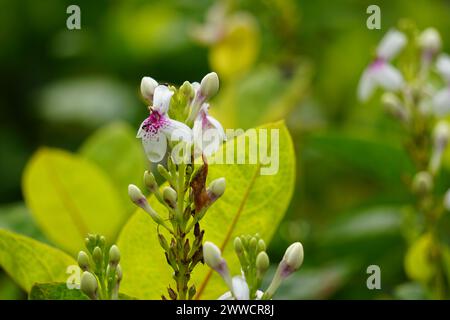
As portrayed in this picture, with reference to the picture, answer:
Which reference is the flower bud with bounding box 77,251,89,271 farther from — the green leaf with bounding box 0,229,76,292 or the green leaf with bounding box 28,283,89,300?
the green leaf with bounding box 0,229,76,292

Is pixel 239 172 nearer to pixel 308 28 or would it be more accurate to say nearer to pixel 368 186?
pixel 368 186

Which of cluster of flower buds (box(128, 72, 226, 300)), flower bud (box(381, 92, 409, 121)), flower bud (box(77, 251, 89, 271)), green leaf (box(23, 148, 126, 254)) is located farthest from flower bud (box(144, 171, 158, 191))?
flower bud (box(381, 92, 409, 121))

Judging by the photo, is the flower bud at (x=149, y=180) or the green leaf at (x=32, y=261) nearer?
the flower bud at (x=149, y=180)

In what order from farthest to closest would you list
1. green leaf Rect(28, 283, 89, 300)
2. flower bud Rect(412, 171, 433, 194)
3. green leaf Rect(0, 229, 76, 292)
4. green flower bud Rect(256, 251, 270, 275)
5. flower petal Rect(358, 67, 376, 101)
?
1. flower petal Rect(358, 67, 376, 101)
2. flower bud Rect(412, 171, 433, 194)
3. green leaf Rect(0, 229, 76, 292)
4. green leaf Rect(28, 283, 89, 300)
5. green flower bud Rect(256, 251, 270, 275)

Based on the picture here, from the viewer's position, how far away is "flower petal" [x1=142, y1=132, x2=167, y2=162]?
98cm

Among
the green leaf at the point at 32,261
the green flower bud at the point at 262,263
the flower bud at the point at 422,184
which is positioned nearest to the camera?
the green flower bud at the point at 262,263

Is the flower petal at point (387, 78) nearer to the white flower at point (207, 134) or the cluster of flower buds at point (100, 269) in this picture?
the white flower at point (207, 134)

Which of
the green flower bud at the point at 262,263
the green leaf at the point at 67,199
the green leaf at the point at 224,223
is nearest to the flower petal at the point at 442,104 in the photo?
the green leaf at the point at 224,223

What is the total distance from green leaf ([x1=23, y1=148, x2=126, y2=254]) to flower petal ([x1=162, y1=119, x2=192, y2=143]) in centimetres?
56

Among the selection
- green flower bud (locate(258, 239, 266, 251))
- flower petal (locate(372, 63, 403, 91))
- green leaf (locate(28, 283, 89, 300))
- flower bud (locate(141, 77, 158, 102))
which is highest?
flower petal (locate(372, 63, 403, 91))

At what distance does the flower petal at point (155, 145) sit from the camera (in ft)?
3.22

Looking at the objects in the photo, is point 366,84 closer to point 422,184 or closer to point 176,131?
point 422,184

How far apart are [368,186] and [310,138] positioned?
445 millimetres

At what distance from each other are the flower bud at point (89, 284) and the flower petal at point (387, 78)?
30.3 inches
